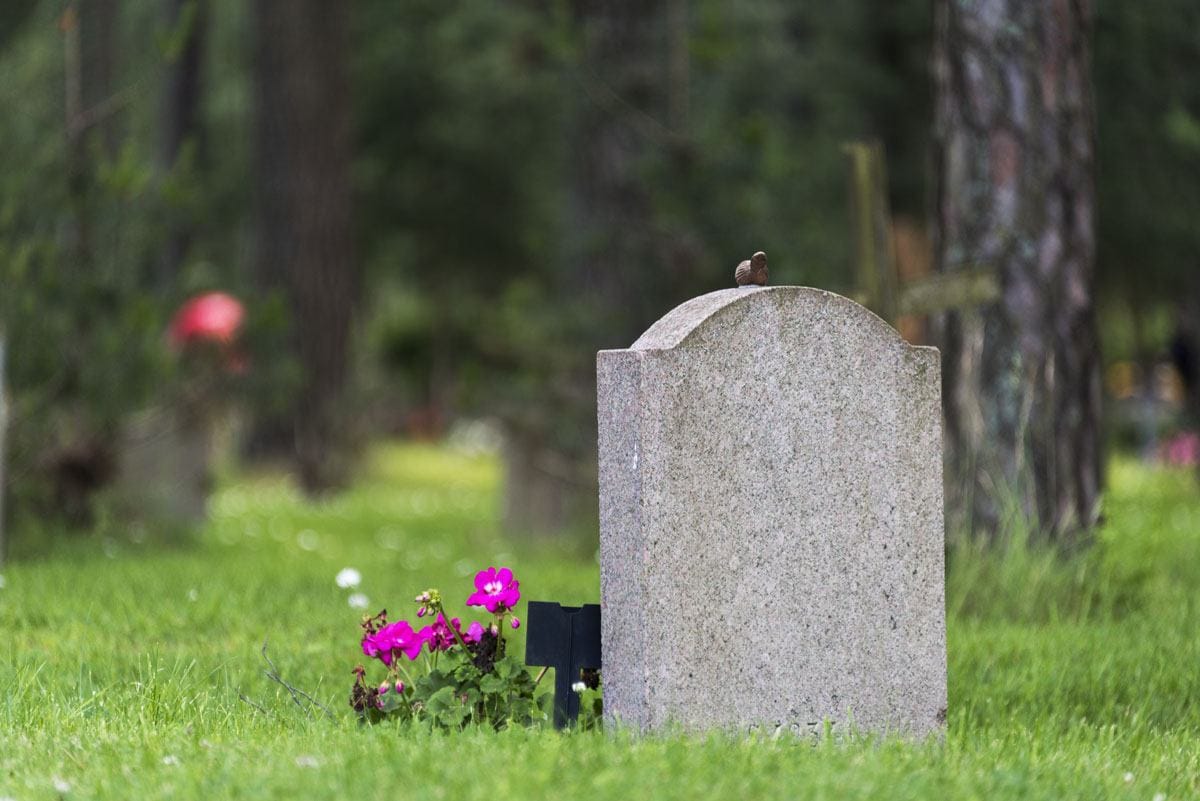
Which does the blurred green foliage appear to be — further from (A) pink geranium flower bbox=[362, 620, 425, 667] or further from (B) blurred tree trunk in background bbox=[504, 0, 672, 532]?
(A) pink geranium flower bbox=[362, 620, 425, 667]

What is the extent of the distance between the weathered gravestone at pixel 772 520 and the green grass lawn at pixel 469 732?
22 centimetres

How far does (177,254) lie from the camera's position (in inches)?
747

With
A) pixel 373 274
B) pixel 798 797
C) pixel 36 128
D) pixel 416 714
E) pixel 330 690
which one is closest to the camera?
pixel 798 797

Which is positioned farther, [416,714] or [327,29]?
[327,29]

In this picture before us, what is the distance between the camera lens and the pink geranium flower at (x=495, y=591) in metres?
4.60

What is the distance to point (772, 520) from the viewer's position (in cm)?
457

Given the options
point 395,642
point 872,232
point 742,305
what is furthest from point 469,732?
point 872,232

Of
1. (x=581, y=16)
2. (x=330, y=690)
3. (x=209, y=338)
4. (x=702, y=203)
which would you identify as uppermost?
(x=581, y=16)

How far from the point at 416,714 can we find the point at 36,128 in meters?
5.85

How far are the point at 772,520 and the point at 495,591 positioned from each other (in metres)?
0.81

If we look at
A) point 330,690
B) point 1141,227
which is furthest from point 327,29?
point 330,690

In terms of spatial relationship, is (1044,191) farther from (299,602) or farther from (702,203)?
(299,602)

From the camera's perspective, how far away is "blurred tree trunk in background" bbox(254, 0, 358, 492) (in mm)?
15539

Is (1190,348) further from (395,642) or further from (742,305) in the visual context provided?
(395,642)
